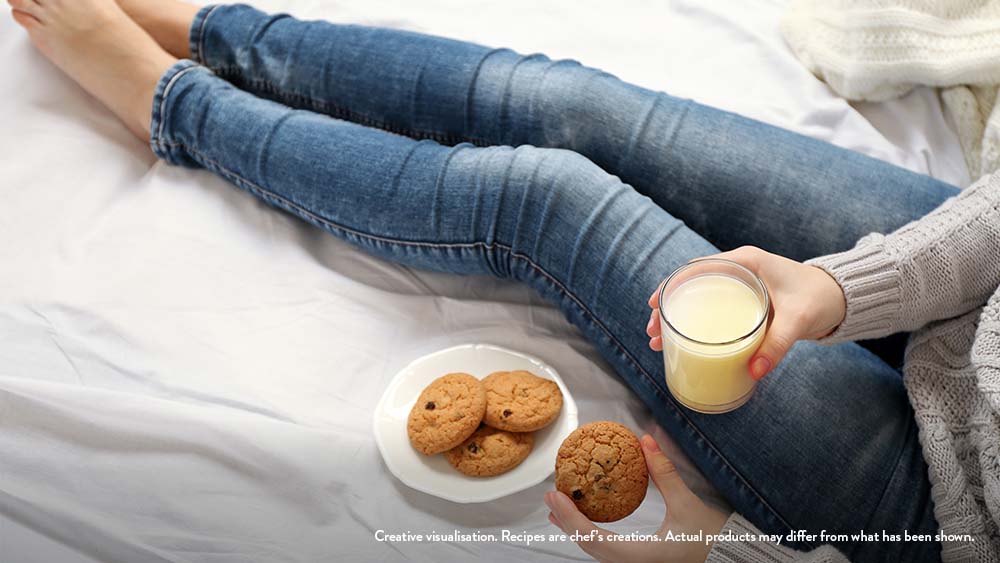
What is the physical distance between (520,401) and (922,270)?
18.7 inches

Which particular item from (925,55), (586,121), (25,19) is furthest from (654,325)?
(25,19)

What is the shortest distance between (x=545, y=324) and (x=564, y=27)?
1.94 feet

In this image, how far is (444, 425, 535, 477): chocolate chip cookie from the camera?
37.4 inches

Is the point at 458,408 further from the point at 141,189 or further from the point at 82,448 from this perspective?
the point at 141,189

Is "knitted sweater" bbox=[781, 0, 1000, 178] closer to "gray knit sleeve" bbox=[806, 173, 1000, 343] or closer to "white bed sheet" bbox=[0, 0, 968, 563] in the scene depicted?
"white bed sheet" bbox=[0, 0, 968, 563]

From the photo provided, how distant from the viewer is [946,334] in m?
0.90

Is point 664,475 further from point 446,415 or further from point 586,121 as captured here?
point 586,121

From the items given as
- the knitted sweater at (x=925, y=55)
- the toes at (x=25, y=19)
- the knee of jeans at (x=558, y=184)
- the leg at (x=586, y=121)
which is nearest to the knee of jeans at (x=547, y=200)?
the knee of jeans at (x=558, y=184)

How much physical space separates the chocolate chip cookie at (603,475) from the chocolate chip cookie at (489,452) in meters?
0.07

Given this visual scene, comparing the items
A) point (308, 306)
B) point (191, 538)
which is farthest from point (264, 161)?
point (191, 538)

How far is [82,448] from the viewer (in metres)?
0.99

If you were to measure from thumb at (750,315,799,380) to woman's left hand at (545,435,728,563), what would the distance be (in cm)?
18

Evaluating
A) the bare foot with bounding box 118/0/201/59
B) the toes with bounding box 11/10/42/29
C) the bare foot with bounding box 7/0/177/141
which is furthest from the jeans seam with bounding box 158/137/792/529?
the toes with bounding box 11/10/42/29

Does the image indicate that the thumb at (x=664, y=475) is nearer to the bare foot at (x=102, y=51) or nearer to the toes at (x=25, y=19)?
the bare foot at (x=102, y=51)
